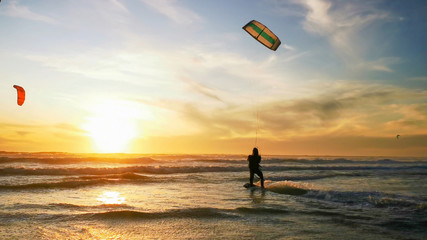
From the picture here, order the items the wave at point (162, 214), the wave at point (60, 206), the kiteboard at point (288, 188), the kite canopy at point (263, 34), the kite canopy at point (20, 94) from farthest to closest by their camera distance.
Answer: the kite canopy at point (20, 94)
the kite canopy at point (263, 34)
the kiteboard at point (288, 188)
the wave at point (60, 206)
the wave at point (162, 214)

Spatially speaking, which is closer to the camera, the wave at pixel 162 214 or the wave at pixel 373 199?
the wave at pixel 162 214

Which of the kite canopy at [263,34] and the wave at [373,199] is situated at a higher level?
the kite canopy at [263,34]

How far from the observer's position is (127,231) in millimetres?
6172

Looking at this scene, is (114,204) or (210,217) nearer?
(210,217)

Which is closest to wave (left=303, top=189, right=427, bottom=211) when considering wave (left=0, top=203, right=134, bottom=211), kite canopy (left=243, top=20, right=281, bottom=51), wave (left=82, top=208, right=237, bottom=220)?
wave (left=82, top=208, right=237, bottom=220)

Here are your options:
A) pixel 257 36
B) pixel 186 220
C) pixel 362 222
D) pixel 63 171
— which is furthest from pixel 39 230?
pixel 63 171

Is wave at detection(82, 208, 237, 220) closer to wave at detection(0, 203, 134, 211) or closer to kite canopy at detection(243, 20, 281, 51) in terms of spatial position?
wave at detection(0, 203, 134, 211)

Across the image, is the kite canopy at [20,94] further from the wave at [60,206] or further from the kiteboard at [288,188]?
the kiteboard at [288,188]

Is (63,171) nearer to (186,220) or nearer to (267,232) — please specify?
(186,220)

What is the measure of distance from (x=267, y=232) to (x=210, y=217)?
188 cm

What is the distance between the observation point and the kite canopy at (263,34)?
13352 mm

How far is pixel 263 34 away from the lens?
13617 millimetres

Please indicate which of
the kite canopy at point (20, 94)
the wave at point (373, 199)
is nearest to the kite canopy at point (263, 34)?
the wave at point (373, 199)

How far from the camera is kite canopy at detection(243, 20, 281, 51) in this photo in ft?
43.8
